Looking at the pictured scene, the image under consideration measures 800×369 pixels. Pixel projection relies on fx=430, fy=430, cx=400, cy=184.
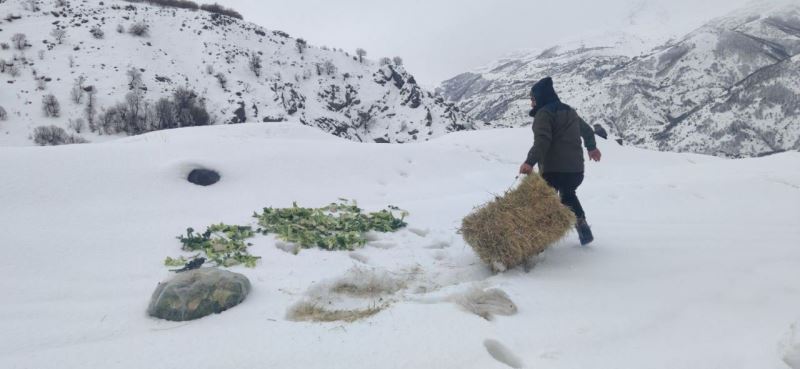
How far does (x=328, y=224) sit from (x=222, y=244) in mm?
1413

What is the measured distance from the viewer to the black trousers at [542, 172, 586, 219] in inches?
191

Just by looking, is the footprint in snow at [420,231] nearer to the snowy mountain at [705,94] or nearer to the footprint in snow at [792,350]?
the footprint in snow at [792,350]

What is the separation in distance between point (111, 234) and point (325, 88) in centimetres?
5225

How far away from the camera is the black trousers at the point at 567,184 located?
486 cm

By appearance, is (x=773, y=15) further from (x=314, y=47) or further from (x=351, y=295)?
(x=351, y=295)

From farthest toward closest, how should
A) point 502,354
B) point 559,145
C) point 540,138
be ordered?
1. point 559,145
2. point 540,138
3. point 502,354

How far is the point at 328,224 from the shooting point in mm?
5914

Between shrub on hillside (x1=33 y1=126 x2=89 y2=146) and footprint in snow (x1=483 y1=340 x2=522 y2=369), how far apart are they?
38.2 metres

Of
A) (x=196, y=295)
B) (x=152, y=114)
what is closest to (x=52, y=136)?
(x=152, y=114)

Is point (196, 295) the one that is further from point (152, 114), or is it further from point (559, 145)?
point (152, 114)

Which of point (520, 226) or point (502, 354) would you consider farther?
point (520, 226)

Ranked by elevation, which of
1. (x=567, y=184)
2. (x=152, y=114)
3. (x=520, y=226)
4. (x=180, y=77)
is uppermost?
(x=567, y=184)

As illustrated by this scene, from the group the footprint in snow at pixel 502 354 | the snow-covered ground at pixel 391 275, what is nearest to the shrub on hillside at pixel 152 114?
the snow-covered ground at pixel 391 275

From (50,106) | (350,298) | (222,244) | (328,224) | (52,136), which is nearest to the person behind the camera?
(350,298)
